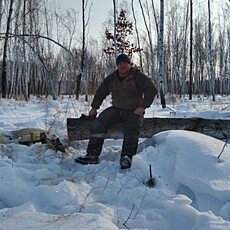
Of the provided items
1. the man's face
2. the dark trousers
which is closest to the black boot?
the dark trousers

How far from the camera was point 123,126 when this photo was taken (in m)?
4.20

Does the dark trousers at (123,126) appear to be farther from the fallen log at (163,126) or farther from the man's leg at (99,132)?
the fallen log at (163,126)

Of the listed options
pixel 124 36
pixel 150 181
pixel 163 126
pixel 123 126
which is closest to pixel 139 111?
pixel 123 126

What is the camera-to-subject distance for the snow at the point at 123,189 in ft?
7.30

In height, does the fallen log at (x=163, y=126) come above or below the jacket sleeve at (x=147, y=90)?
below

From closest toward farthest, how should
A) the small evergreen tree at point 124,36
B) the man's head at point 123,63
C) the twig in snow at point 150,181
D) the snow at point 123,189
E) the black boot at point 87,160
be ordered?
1. the snow at point 123,189
2. the twig in snow at point 150,181
3. the black boot at point 87,160
4. the man's head at point 123,63
5. the small evergreen tree at point 124,36

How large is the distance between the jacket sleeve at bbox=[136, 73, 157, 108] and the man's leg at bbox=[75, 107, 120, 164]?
0.41m

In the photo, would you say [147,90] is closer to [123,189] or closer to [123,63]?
[123,63]

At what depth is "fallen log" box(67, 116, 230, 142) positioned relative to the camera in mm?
4387

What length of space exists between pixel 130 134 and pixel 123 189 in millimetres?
1085

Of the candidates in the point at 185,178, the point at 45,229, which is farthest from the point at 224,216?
the point at 45,229

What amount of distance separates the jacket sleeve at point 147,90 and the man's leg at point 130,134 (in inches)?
8.3

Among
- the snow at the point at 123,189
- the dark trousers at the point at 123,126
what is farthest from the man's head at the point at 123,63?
the snow at the point at 123,189

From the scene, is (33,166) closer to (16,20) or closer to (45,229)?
(45,229)
